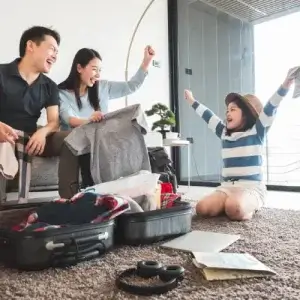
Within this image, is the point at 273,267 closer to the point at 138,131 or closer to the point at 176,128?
the point at 138,131

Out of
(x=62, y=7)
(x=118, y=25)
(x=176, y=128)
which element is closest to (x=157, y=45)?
(x=118, y=25)

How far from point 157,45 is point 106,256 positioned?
2710 mm

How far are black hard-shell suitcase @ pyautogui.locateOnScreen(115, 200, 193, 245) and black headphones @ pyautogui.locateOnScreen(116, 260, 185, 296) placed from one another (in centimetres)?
26

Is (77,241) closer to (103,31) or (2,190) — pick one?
(2,190)

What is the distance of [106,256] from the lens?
Result: 3.41 ft

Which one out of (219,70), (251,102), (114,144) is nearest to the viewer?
(114,144)

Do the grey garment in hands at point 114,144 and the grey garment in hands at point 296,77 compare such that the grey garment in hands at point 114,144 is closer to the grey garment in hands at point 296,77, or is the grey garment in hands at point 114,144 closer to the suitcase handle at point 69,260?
the suitcase handle at point 69,260

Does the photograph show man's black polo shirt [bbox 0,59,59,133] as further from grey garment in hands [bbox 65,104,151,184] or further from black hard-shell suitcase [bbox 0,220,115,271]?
black hard-shell suitcase [bbox 0,220,115,271]

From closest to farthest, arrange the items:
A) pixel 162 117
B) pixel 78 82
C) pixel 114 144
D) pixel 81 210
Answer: pixel 81 210
pixel 114 144
pixel 78 82
pixel 162 117

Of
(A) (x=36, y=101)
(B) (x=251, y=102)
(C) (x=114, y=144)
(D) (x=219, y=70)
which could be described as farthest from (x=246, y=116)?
(D) (x=219, y=70)

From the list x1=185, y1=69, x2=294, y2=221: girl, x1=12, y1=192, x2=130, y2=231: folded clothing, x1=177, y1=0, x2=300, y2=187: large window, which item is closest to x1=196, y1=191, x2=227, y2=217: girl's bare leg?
x1=185, y1=69, x2=294, y2=221: girl

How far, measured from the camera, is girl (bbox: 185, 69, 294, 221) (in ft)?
5.41

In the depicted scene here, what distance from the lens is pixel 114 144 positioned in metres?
1.45

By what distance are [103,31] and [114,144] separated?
1.78 metres
